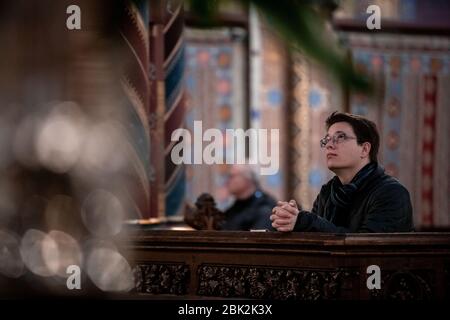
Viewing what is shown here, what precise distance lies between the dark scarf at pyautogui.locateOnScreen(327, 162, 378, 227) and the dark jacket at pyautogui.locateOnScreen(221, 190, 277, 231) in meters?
2.22

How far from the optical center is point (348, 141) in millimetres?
2688

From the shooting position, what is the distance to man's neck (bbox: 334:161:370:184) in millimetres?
2701

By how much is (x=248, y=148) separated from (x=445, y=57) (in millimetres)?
2250

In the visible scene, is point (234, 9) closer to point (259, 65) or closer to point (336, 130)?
point (336, 130)

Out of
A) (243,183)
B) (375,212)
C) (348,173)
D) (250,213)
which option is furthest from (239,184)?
(375,212)

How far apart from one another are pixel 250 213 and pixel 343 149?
7.97 ft

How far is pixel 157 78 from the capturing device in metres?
4.19

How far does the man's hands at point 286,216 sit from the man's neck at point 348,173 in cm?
23

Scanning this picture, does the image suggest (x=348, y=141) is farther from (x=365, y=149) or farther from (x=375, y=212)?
(x=375, y=212)

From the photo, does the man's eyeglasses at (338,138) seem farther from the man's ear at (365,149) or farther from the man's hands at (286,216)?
the man's hands at (286,216)

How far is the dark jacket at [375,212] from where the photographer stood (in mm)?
2557

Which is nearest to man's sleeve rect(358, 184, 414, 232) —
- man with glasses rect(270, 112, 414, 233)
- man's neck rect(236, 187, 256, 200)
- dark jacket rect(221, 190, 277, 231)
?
man with glasses rect(270, 112, 414, 233)

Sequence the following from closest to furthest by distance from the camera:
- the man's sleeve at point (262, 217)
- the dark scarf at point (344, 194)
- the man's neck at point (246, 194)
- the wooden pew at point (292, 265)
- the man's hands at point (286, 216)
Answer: the wooden pew at point (292, 265), the man's hands at point (286, 216), the dark scarf at point (344, 194), the man's sleeve at point (262, 217), the man's neck at point (246, 194)

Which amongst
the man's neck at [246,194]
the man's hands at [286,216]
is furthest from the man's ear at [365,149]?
the man's neck at [246,194]
